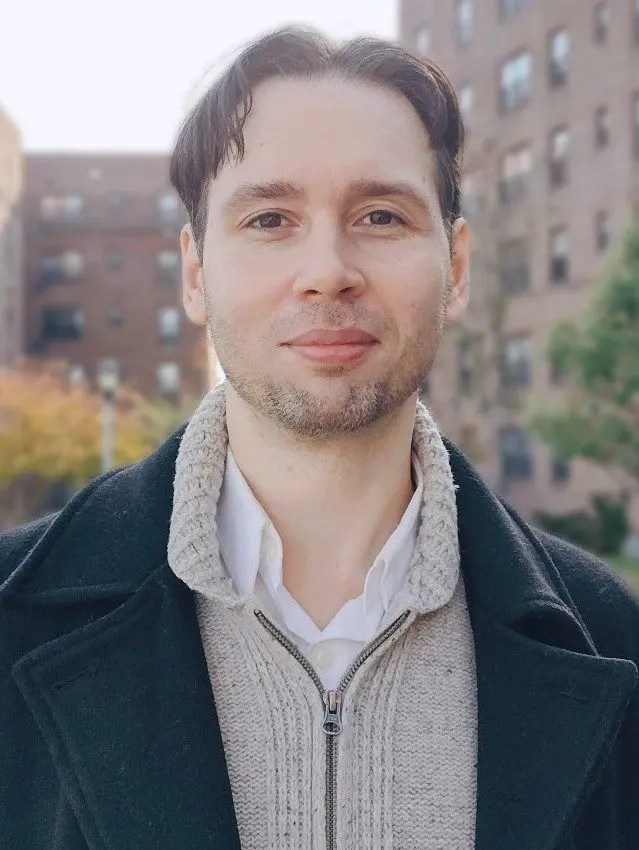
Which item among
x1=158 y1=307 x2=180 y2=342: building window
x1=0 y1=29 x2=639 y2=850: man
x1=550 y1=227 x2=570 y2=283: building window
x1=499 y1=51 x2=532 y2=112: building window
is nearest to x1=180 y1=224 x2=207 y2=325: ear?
x1=0 y1=29 x2=639 y2=850: man

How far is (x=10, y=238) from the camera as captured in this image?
162 ft

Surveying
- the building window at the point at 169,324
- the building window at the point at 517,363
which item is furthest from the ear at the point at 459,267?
the building window at the point at 169,324

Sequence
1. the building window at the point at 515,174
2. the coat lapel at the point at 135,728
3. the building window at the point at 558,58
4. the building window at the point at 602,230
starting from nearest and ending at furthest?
the coat lapel at the point at 135,728 → the building window at the point at 602,230 → the building window at the point at 558,58 → the building window at the point at 515,174

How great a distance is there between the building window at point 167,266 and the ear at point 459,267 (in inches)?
2096

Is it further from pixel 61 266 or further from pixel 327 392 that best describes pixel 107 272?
pixel 327 392

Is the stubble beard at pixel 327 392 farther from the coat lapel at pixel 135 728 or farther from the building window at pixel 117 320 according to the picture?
the building window at pixel 117 320

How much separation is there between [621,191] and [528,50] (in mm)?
7253

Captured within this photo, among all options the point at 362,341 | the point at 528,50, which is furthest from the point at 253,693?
the point at 528,50

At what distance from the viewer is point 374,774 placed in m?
2.32

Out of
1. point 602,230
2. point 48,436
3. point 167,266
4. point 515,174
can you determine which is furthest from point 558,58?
point 167,266

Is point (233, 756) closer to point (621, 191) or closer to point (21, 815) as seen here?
point (21, 815)

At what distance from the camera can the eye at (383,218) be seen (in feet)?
8.07

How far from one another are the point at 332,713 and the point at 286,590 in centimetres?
32

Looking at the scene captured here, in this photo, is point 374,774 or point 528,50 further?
point 528,50
